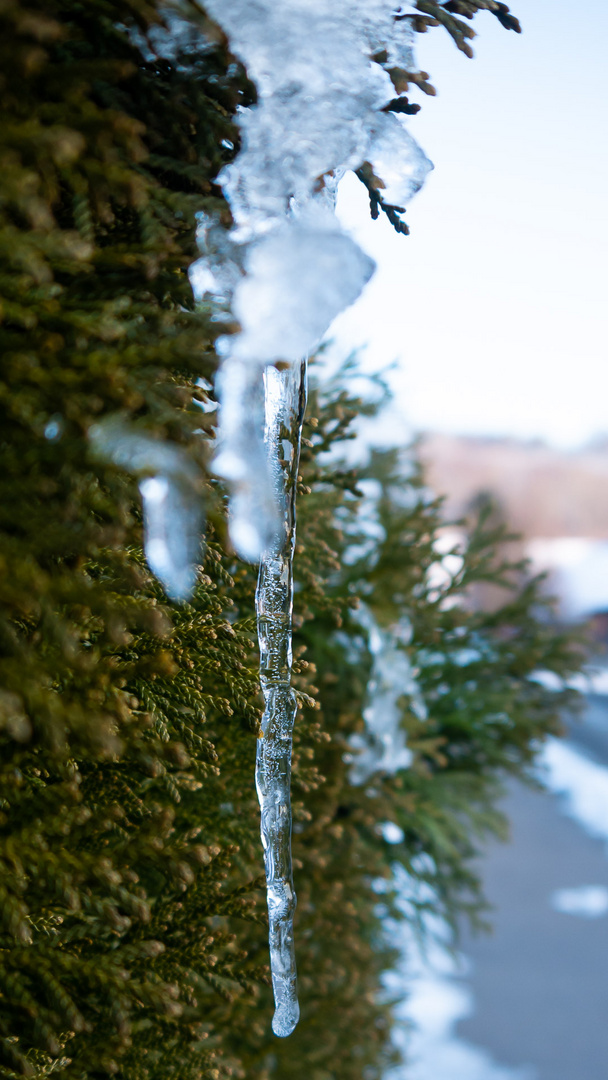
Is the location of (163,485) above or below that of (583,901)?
above

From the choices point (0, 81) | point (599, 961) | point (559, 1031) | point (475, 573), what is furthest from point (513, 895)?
point (0, 81)

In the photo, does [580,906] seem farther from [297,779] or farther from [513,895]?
[297,779]

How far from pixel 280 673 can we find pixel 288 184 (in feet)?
0.57

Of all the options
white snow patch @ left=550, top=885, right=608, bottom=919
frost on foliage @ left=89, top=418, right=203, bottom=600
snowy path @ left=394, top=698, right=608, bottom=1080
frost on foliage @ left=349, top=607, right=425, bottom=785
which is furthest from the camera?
white snow patch @ left=550, top=885, right=608, bottom=919

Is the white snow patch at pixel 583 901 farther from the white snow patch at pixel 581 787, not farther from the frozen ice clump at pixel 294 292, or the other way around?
the frozen ice clump at pixel 294 292

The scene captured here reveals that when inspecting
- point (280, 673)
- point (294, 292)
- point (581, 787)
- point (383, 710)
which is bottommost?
point (581, 787)

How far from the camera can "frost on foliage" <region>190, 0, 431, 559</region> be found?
242 mm

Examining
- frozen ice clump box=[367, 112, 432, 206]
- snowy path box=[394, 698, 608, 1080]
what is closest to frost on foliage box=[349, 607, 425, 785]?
snowy path box=[394, 698, 608, 1080]

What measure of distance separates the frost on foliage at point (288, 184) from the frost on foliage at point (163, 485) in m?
0.04

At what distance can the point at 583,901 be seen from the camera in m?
1.76

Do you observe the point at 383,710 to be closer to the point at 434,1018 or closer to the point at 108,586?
the point at 108,586

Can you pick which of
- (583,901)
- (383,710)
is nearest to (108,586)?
(383,710)

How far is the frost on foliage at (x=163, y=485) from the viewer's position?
203mm

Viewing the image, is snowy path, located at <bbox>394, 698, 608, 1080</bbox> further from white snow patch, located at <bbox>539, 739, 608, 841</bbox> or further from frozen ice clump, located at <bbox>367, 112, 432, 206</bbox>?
frozen ice clump, located at <bbox>367, 112, 432, 206</bbox>
